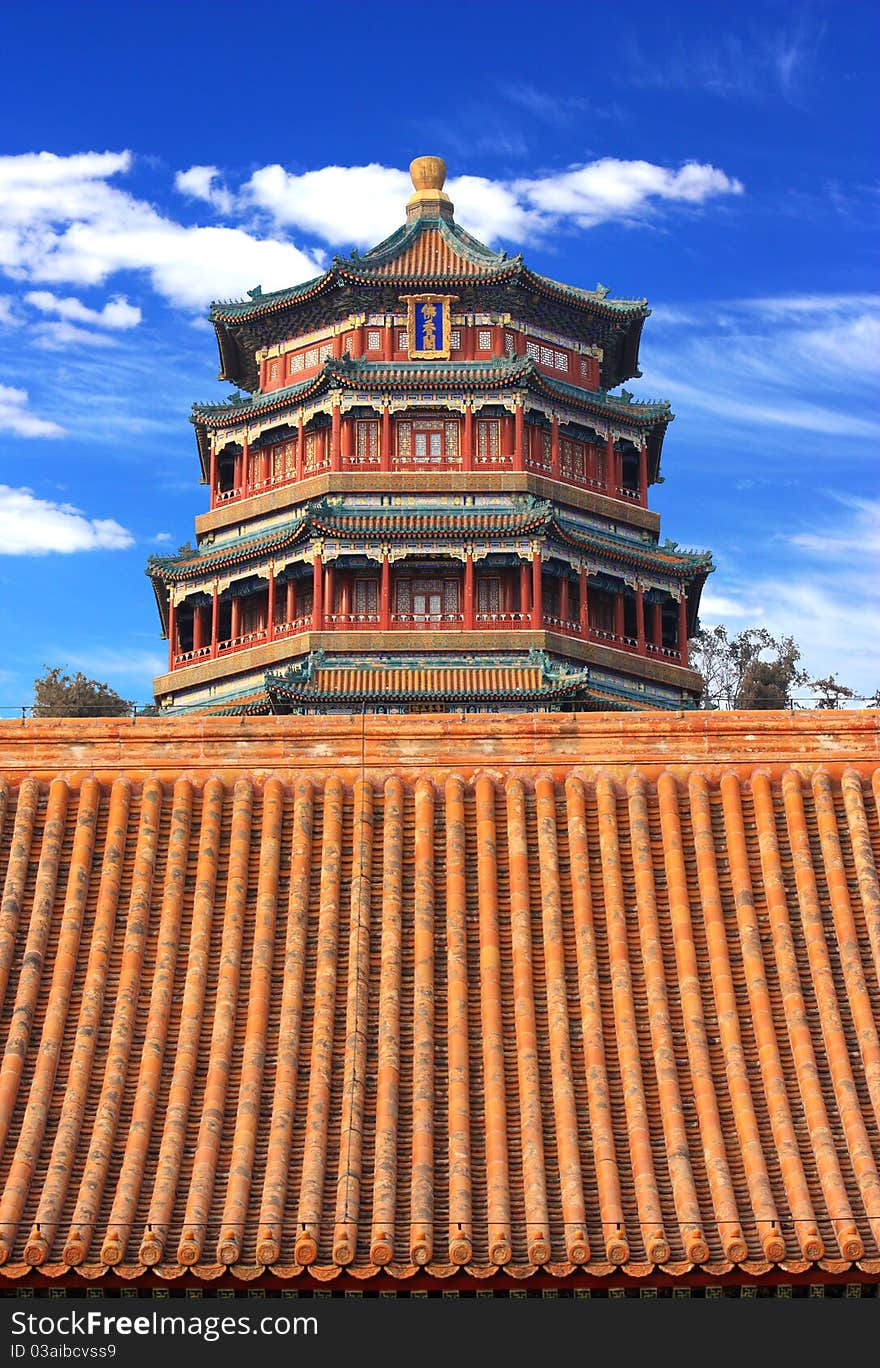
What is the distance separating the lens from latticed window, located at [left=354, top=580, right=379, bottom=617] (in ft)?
151

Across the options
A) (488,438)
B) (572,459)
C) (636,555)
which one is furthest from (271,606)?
(636,555)

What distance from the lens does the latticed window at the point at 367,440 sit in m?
47.7

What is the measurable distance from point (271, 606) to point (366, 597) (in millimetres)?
2237

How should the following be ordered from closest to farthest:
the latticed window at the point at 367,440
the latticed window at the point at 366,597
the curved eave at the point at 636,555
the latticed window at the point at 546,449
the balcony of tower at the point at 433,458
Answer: the curved eave at the point at 636,555
the latticed window at the point at 366,597
the balcony of tower at the point at 433,458
the latticed window at the point at 367,440
the latticed window at the point at 546,449

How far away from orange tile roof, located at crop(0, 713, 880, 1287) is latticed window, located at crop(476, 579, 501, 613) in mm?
30038

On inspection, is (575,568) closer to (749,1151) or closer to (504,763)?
(504,763)

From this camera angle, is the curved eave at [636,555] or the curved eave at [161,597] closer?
the curved eave at [636,555]

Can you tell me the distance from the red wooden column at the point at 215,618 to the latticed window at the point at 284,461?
3.33 m

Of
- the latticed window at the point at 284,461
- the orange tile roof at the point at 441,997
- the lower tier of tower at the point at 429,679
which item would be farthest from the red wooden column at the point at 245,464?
the orange tile roof at the point at 441,997

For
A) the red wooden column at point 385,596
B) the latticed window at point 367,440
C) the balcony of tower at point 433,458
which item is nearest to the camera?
the red wooden column at point 385,596

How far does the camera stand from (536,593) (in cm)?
4519

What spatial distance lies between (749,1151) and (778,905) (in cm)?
244

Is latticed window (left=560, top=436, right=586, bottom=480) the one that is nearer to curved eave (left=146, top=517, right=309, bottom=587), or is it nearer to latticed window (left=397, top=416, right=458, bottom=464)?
latticed window (left=397, top=416, right=458, bottom=464)

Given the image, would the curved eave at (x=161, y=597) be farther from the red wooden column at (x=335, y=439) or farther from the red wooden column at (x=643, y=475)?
the red wooden column at (x=643, y=475)
